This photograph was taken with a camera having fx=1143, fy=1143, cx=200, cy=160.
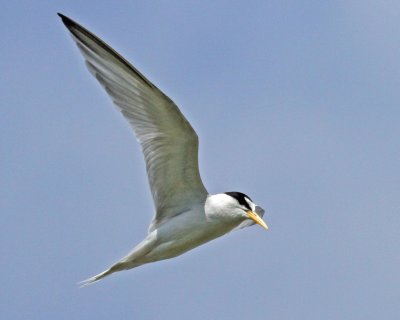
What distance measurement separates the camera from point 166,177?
1305 centimetres

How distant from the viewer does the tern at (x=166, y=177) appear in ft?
40.8

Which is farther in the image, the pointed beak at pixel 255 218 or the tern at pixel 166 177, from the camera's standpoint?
the pointed beak at pixel 255 218

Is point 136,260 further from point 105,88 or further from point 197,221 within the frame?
point 105,88

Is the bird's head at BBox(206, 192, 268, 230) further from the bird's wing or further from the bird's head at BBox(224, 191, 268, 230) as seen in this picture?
the bird's wing

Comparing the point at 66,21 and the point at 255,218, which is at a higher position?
the point at 66,21

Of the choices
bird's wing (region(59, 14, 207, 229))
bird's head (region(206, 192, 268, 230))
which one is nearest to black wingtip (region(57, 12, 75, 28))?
bird's wing (region(59, 14, 207, 229))

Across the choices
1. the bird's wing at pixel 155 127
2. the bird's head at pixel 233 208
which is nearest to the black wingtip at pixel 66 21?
the bird's wing at pixel 155 127

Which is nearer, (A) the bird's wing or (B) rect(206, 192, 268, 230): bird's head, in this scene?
(A) the bird's wing

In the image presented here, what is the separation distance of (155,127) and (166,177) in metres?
0.65

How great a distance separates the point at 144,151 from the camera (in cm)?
1288

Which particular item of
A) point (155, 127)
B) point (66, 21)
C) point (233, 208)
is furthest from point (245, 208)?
point (66, 21)

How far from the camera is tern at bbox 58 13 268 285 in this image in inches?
489

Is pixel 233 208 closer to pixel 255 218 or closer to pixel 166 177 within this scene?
pixel 255 218

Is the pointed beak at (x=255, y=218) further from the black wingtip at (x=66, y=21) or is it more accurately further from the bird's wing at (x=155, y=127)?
the black wingtip at (x=66, y=21)
